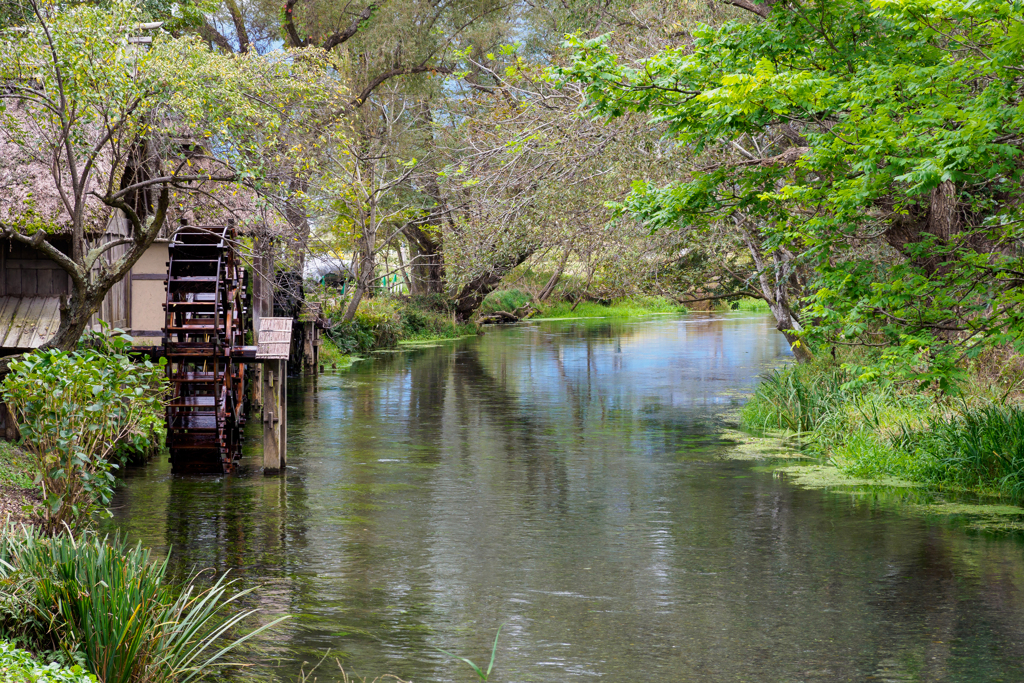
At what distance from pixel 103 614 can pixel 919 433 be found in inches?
424

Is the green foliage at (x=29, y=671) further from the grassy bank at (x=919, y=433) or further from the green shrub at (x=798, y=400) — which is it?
the green shrub at (x=798, y=400)

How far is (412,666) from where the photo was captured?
24.0 ft

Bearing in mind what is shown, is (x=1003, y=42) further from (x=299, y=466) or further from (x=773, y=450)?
(x=299, y=466)

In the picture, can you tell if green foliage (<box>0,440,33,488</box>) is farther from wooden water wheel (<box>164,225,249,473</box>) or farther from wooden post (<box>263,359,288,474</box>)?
wooden post (<box>263,359,288,474</box>)

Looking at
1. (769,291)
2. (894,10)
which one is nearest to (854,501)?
(894,10)

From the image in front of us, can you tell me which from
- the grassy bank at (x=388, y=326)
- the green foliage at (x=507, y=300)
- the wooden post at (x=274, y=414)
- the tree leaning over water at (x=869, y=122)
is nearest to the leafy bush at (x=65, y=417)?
the wooden post at (x=274, y=414)

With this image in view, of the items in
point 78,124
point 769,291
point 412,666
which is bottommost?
point 412,666

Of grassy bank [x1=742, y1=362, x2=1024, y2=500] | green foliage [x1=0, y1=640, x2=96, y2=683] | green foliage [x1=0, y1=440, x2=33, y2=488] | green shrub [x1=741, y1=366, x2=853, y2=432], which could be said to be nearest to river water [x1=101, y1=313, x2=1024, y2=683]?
green shrub [x1=741, y1=366, x2=853, y2=432]

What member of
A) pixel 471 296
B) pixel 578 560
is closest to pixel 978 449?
pixel 578 560

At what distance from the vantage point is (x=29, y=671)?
17.1 ft

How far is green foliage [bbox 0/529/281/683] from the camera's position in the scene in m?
5.84

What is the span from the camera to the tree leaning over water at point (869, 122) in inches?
345

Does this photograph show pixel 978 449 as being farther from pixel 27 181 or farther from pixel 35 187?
pixel 35 187

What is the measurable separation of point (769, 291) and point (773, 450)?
569 cm
